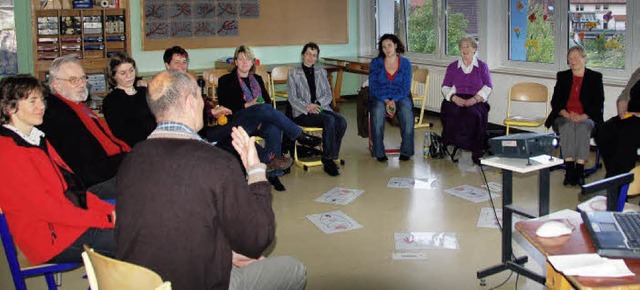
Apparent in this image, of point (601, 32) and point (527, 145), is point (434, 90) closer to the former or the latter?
point (601, 32)

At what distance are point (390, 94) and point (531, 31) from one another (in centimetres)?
197

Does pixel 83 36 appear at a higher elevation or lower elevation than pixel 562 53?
higher

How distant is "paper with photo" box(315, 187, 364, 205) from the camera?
524 centimetres

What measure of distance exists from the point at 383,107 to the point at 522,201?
1914 mm

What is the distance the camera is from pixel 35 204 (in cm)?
279

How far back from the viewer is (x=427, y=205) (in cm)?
505

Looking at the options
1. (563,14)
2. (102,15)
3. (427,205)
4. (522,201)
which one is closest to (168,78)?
(427,205)

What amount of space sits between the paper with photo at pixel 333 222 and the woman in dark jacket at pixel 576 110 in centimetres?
196

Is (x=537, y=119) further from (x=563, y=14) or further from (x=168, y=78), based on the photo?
(x=168, y=78)

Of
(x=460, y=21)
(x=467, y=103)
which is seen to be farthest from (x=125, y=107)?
(x=460, y=21)

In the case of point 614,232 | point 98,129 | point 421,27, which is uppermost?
point 421,27

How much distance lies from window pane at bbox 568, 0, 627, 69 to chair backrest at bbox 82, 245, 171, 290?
577 centimetres

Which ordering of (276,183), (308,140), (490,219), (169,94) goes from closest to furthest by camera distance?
1. (169,94)
2. (490,219)
3. (276,183)
4. (308,140)

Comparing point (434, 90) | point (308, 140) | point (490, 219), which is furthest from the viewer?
point (434, 90)
